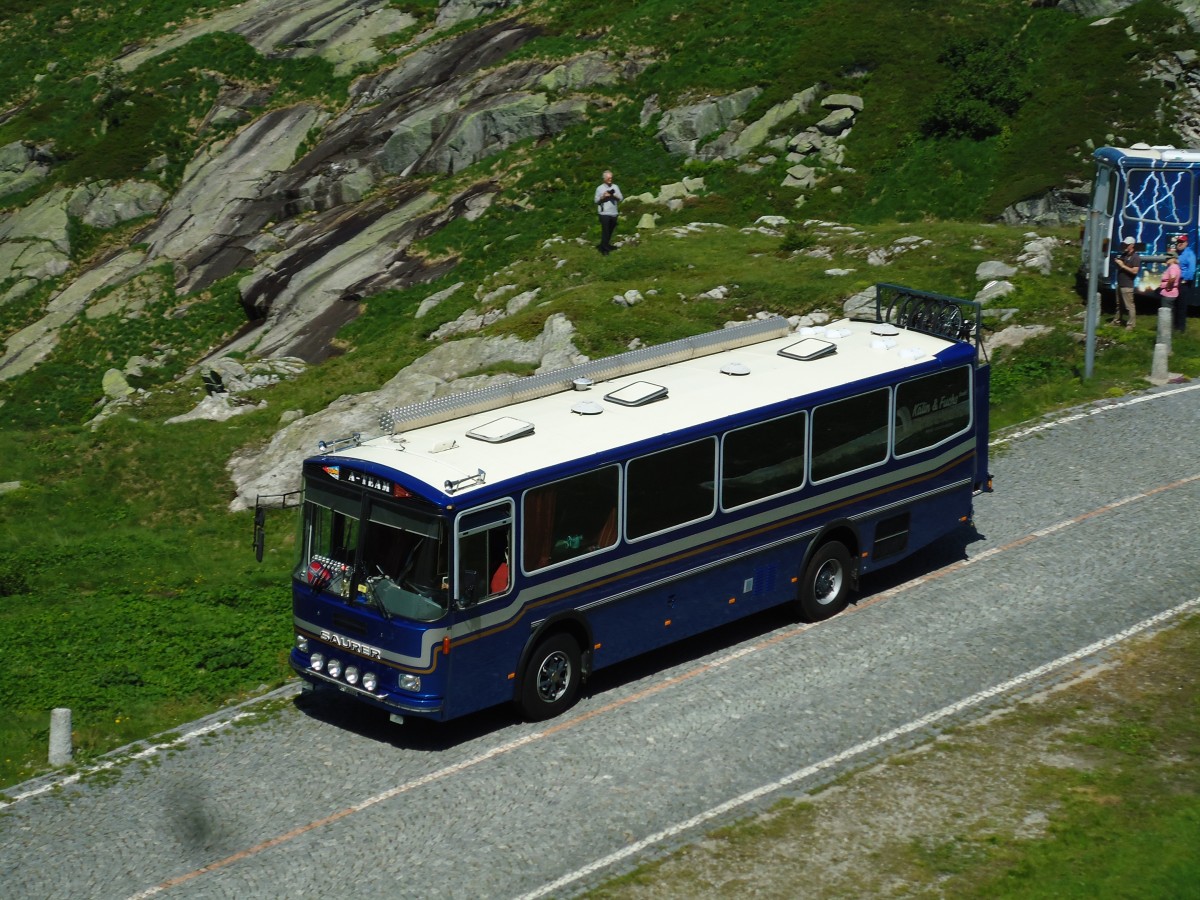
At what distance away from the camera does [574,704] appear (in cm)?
1739

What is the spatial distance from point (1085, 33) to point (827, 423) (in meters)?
32.7

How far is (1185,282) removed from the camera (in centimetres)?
3056

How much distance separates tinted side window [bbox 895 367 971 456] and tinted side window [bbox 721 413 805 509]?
78.1 inches

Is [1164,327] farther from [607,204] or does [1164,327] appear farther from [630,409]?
→ [607,204]

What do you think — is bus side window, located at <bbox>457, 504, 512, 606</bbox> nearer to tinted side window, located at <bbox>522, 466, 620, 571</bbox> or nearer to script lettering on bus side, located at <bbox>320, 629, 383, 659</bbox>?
tinted side window, located at <bbox>522, 466, 620, 571</bbox>

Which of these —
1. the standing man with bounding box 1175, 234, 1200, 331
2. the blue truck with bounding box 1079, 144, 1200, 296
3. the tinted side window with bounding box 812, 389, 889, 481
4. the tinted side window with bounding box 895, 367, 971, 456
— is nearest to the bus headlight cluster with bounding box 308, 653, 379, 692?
the tinted side window with bounding box 812, 389, 889, 481

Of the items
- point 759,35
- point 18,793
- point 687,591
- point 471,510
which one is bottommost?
point 18,793

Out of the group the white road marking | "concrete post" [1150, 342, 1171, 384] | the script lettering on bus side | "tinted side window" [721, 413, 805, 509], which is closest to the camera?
the white road marking

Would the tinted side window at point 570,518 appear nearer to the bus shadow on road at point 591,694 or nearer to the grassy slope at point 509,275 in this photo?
the bus shadow on road at point 591,694

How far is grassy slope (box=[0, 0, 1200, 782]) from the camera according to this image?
20.1 m

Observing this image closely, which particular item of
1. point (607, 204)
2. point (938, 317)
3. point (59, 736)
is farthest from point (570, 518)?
point (607, 204)

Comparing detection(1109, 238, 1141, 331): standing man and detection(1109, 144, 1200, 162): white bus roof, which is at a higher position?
detection(1109, 144, 1200, 162): white bus roof

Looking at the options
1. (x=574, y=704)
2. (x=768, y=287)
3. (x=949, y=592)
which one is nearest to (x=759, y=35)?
(x=768, y=287)

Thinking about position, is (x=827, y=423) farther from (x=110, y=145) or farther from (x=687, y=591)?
(x=110, y=145)
